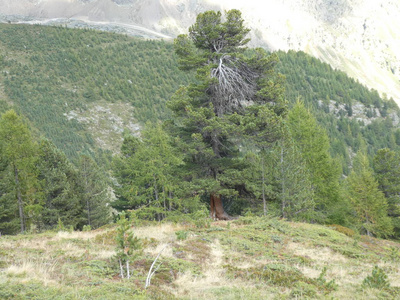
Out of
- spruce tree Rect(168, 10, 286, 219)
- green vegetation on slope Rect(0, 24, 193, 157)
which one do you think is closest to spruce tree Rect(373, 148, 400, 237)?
spruce tree Rect(168, 10, 286, 219)

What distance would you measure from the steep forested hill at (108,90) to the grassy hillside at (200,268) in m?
55.8

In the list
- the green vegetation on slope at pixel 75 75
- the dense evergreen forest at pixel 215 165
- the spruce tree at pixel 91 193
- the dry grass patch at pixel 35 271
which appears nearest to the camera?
the dry grass patch at pixel 35 271

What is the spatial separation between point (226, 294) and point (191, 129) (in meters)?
11.7

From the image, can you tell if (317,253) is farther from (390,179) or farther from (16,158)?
(390,179)

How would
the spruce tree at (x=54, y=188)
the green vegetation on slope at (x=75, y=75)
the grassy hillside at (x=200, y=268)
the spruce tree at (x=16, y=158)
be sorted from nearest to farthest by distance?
the grassy hillside at (x=200, y=268)
the spruce tree at (x=16, y=158)
the spruce tree at (x=54, y=188)
the green vegetation on slope at (x=75, y=75)

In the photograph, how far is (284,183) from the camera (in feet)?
56.5

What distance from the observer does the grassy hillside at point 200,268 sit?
207 inches

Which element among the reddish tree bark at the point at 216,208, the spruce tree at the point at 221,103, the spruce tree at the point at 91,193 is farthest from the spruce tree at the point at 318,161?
the spruce tree at the point at 91,193

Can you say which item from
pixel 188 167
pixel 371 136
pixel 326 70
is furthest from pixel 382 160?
pixel 326 70

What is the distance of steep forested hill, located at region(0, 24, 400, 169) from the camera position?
71562 millimetres

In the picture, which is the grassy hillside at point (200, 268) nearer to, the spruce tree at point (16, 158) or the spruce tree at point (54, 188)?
the spruce tree at point (16, 158)

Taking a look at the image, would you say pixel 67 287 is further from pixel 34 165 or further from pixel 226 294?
pixel 34 165

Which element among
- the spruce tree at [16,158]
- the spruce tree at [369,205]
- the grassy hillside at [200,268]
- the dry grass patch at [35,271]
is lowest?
the spruce tree at [369,205]

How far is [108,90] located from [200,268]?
86.5 meters
